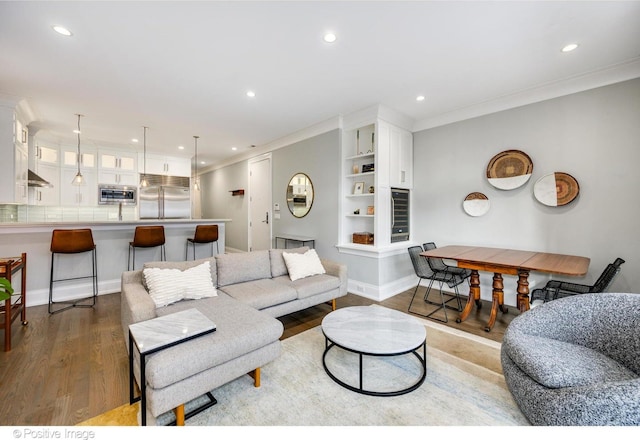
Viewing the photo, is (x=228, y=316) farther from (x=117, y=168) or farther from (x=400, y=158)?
(x=117, y=168)

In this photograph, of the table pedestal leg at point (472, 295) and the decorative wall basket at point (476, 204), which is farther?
the decorative wall basket at point (476, 204)

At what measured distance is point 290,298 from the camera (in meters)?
2.76

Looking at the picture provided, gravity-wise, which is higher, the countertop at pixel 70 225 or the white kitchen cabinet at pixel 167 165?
the white kitchen cabinet at pixel 167 165

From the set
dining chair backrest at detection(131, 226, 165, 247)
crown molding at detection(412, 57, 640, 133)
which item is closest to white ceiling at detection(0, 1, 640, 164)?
crown molding at detection(412, 57, 640, 133)

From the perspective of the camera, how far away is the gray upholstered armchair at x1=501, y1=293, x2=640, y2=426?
118cm

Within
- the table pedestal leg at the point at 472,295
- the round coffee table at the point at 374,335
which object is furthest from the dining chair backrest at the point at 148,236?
the table pedestal leg at the point at 472,295

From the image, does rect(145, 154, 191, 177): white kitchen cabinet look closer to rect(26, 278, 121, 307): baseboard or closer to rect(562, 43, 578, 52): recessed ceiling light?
rect(26, 278, 121, 307): baseboard

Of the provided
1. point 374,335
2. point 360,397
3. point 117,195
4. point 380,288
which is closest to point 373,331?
point 374,335

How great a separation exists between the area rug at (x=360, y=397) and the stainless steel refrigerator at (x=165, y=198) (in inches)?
218

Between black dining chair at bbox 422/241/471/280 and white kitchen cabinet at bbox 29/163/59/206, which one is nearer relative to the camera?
black dining chair at bbox 422/241/471/280

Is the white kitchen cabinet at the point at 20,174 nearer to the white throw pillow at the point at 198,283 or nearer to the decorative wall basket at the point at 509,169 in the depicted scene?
the white throw pillow at the point at 198,283

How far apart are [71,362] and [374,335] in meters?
2.44

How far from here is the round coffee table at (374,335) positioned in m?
1.75

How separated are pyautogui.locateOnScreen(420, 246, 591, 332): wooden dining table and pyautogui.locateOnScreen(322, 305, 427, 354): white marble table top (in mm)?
1188
